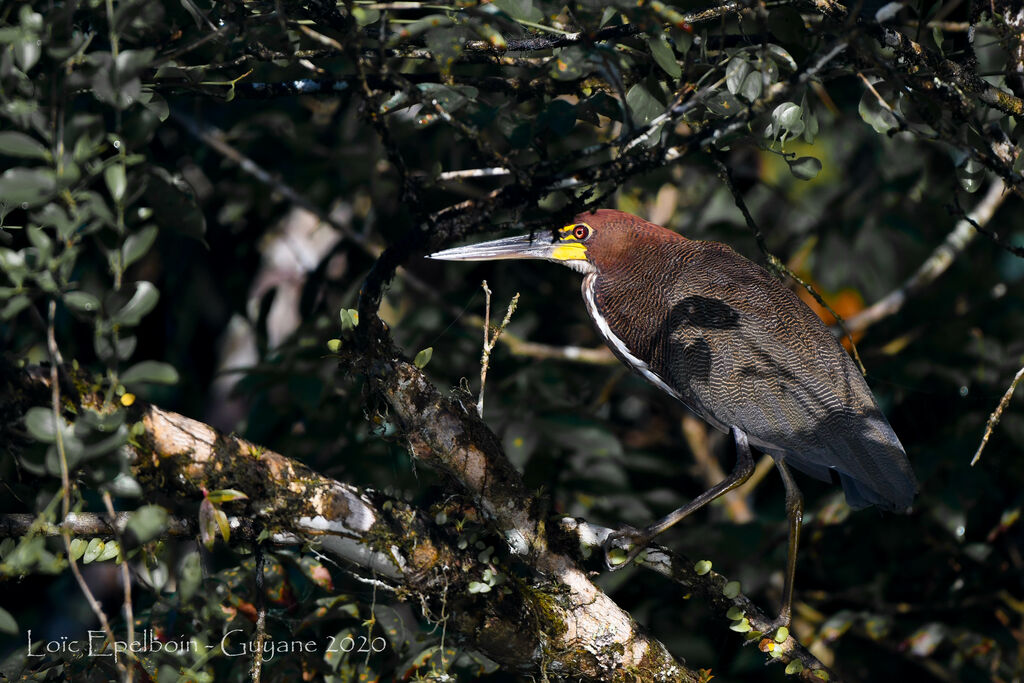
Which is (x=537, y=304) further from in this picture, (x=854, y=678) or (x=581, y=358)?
(x=854, y=678)

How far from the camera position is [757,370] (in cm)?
320

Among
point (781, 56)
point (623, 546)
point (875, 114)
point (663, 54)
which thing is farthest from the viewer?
point (623, 546)

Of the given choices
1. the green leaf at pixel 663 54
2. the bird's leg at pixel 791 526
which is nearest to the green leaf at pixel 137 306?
the green leaf at pixel 663 54

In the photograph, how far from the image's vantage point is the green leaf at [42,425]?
1.52m

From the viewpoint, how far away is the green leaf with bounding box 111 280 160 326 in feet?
5.16

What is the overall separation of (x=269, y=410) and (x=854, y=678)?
3.11 metres

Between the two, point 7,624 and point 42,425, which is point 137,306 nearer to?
point 42,425

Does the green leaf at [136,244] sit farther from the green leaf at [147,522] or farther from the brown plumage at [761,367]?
the brown plumage at [761,367]

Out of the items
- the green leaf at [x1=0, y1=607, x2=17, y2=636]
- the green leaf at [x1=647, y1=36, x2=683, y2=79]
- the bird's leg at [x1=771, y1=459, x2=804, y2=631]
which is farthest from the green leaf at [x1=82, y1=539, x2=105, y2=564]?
the bird's leg at [x1=771, y1=459, x2=804, y2=631]

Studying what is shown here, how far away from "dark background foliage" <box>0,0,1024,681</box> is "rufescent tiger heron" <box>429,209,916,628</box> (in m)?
0.42

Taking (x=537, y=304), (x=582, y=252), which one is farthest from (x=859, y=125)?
(x=582, y=252)

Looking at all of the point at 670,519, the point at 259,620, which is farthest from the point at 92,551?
the point at 670,519

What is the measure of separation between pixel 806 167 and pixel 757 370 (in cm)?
101

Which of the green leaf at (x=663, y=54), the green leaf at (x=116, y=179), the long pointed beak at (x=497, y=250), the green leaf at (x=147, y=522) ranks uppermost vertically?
the green leaf at (x=663, y=54)
